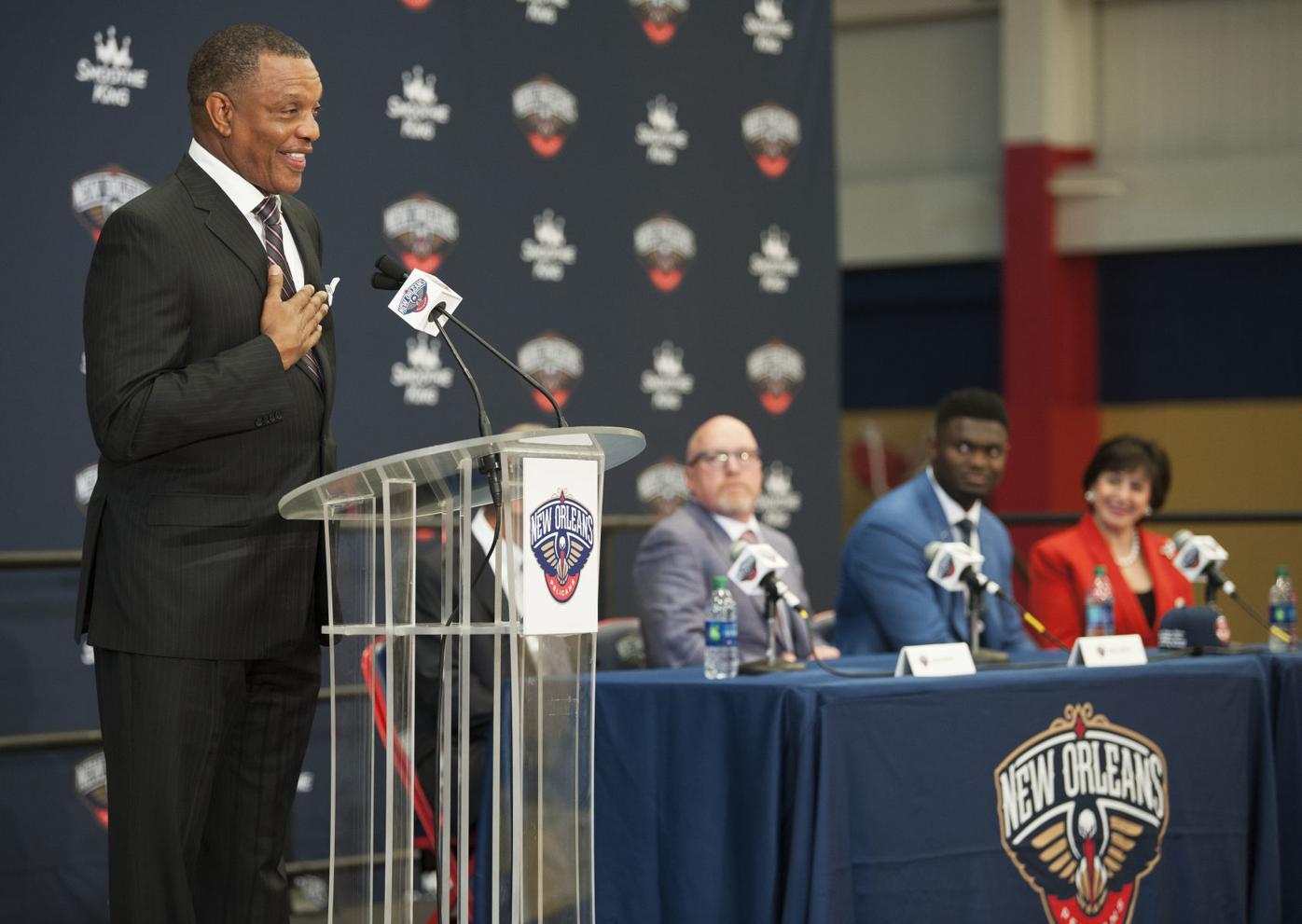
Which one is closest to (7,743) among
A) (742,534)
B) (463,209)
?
(742,534)

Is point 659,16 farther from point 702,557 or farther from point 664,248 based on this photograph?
point 702,557

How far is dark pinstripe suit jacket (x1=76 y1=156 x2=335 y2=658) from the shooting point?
228 centimetres

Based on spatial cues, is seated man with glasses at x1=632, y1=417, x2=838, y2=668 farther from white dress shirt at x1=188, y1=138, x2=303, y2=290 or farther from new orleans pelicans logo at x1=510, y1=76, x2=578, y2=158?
new orleans pelicans logo at x1=510, y1=76, x2=578, y2=158

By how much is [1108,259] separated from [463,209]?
6.91 metres

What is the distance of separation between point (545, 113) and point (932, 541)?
2.34 metres

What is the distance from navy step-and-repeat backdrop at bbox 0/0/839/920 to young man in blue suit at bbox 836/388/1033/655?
5.18 ft

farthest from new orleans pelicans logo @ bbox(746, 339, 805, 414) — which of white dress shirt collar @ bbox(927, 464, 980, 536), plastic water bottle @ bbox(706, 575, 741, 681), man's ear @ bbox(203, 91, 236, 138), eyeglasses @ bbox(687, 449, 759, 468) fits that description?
man's ear @ bbox(203, 91, 236, 138)

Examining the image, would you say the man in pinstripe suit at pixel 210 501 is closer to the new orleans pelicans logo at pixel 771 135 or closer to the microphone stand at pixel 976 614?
the microphone stand at pixel 976 614

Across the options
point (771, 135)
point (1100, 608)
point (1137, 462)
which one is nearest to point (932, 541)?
point (1100, 608)

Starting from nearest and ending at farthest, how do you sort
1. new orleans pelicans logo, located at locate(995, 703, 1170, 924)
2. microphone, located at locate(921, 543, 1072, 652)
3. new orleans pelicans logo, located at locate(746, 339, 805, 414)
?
new orleans pelicans logo, located at locate(995, 703, 1170, 924) → microphone, located at locate(921, 543, 1072, 652) → new orleans pelicans logo, located at locate(746, 339, 805, 414)

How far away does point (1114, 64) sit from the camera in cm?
1118

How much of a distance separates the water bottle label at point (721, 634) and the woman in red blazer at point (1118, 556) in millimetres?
1555

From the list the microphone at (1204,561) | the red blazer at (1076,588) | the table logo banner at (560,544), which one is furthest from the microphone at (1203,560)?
the table logo banner at (560,544)

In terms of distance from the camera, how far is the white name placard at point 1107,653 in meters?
3.45
